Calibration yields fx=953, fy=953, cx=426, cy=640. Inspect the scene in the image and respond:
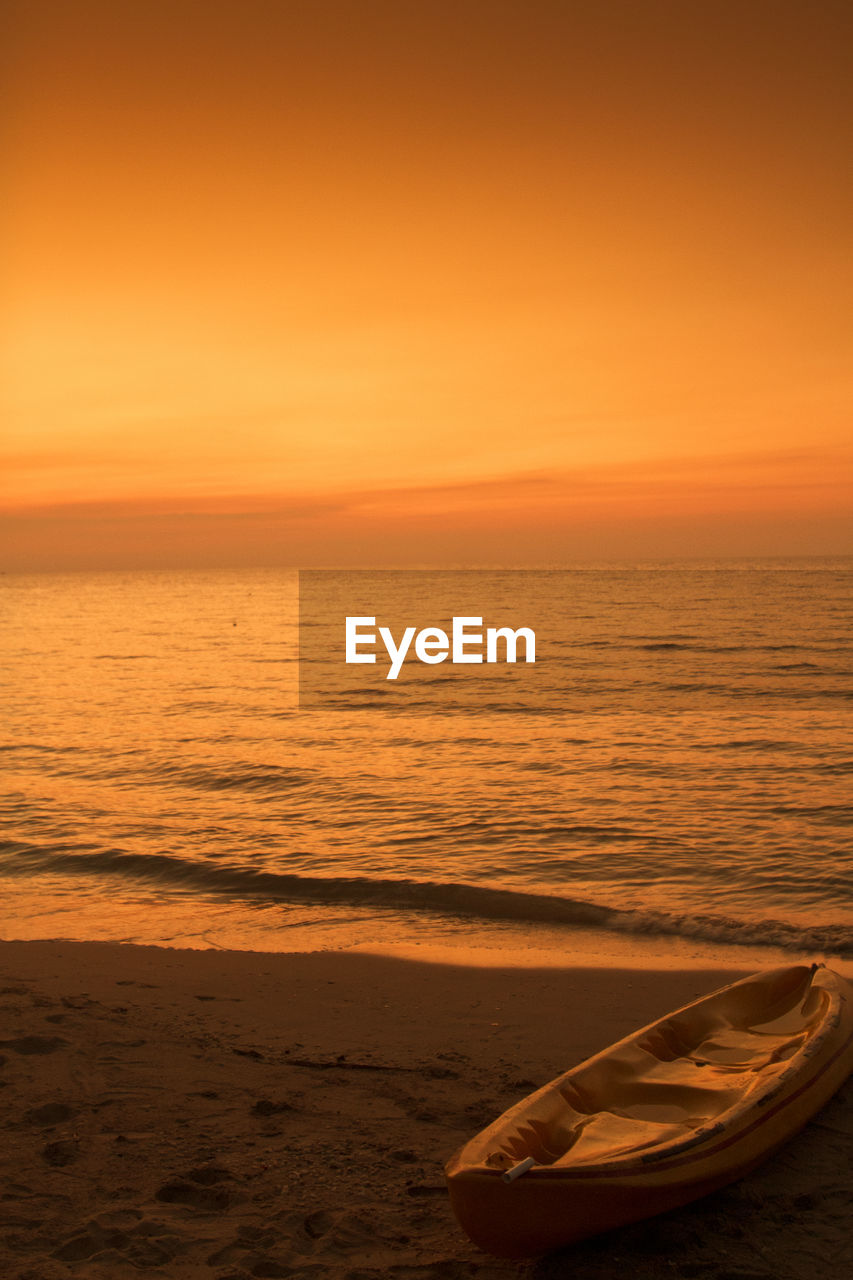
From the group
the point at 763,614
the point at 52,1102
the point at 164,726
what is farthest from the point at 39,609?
the point at 52,1102

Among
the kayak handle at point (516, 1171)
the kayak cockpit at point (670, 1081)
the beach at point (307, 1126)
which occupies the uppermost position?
the kayak handle at point (516, 1171)

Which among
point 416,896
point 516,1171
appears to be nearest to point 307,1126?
point 516,1171

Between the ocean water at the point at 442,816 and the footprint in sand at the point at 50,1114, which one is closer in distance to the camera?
the footprint in sand at the point at 50,1114

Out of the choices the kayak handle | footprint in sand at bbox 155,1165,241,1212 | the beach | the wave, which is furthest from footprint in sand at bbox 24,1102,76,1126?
the wave

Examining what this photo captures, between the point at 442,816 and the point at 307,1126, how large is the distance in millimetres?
9103

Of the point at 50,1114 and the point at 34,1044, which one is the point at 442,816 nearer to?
the point at 34,1044

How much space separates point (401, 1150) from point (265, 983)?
3100 millimetres

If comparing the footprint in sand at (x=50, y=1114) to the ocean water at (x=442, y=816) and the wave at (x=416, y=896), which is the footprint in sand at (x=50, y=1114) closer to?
the ocean water at (x=442, y=816)

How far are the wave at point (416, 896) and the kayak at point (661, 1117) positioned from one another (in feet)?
10.0

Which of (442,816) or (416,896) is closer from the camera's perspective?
(416,896)

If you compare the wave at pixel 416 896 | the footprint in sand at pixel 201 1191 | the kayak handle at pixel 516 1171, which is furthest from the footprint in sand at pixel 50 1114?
the wave at pixel 416 896

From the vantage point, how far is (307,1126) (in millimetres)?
4945

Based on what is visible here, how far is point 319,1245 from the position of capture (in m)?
3.92

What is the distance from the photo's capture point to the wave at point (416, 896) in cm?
905
